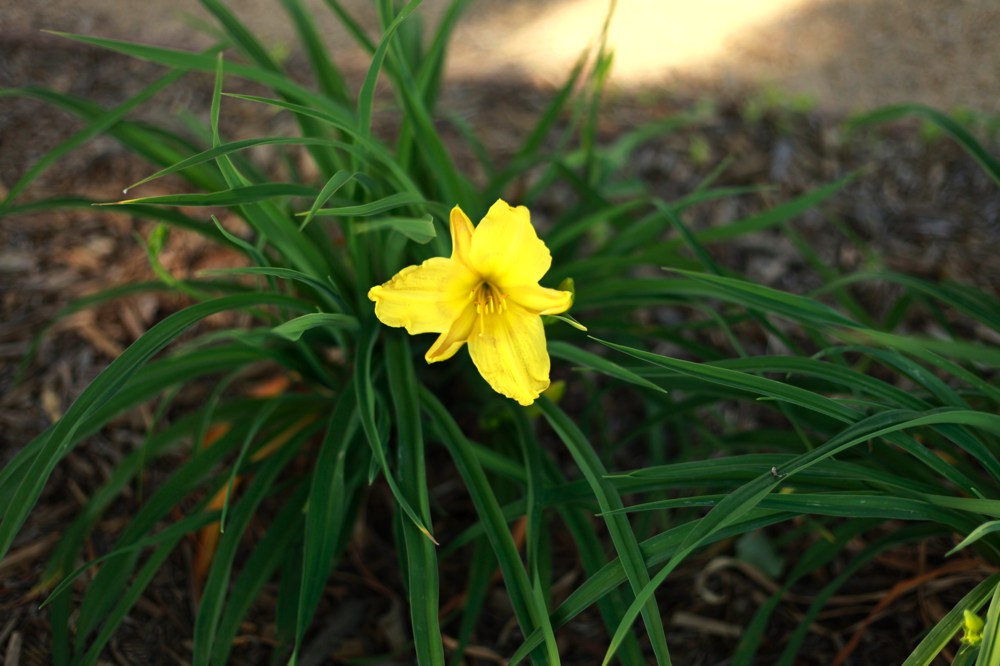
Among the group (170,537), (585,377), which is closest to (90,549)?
(170,537)

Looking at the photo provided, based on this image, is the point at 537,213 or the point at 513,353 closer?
the point at 513,353

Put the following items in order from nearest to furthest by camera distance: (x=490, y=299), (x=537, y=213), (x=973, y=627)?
(x=973, y=627) < (x=490, y=299) < (x=537, y=213)

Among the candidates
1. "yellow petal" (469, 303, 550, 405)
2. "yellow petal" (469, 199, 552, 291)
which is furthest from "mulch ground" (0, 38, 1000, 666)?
"yellow petal" (469, 199, 552, 291)

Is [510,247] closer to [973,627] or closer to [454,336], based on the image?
[454,336]

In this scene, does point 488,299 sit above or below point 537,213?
below

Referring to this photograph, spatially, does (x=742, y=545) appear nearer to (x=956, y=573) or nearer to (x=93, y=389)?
(x=956, y=573)

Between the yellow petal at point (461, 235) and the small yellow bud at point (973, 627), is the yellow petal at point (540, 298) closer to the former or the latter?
the yellow petal at point (461, 235)

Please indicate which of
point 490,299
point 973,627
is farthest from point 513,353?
point 973,627
